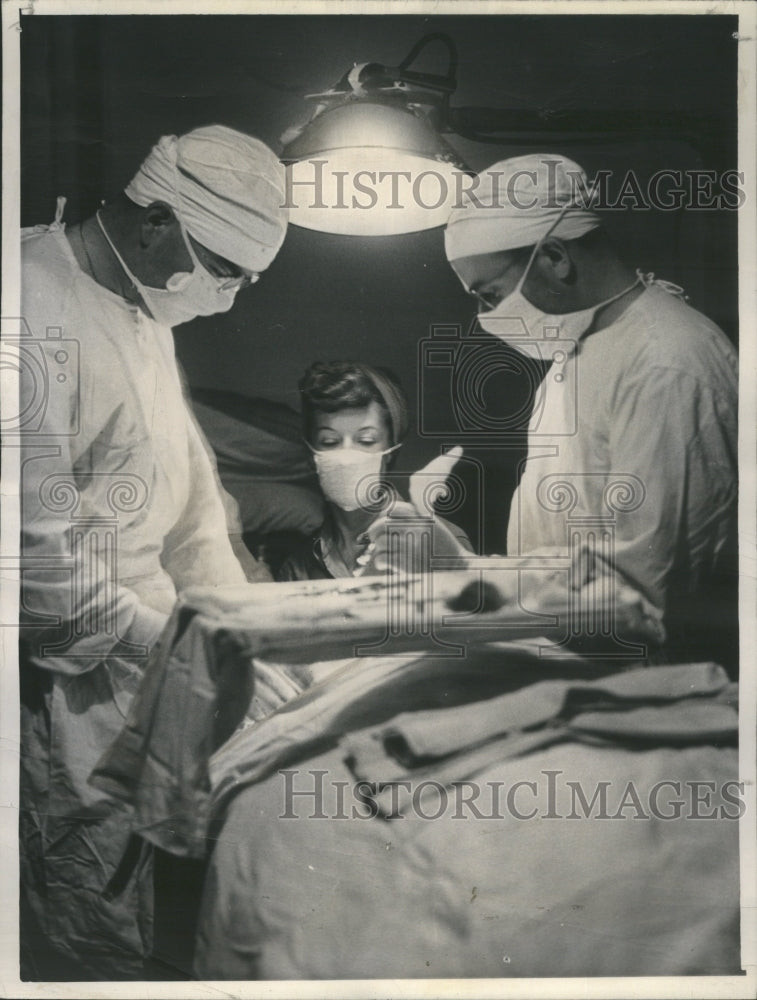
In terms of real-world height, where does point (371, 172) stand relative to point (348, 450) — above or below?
above

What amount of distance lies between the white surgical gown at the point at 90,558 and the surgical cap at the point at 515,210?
693 millimetres

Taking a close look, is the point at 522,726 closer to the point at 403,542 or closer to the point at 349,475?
the point at 403,542

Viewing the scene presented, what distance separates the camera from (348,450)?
1880 millimetres

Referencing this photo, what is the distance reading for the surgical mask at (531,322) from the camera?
189cm

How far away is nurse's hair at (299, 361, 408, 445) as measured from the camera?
1.87 metres

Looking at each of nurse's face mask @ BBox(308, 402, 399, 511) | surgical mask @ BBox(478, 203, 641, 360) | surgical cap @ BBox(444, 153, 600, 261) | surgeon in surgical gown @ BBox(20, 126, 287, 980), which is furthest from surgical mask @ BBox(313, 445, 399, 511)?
surgical cap @ BBox(444, 153, 600, 261)

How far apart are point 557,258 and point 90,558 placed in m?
1.22

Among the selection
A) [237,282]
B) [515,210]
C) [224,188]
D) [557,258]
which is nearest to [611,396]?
[557,258]

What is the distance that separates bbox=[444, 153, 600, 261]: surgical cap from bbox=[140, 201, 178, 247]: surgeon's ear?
2.03 ft

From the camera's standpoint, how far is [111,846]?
1852 millimetres

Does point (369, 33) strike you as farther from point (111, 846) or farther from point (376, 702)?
point (111, 846)

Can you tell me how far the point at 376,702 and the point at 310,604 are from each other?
255mm

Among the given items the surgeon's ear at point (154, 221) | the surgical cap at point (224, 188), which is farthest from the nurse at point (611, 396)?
the surgeon's ear at point (154, 221)

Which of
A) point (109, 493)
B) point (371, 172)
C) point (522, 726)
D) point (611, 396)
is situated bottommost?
point (522, 726)
